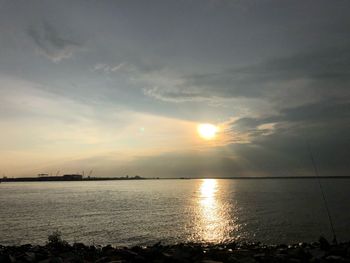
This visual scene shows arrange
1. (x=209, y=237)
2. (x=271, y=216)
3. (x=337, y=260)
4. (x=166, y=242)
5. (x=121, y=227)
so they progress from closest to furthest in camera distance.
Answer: (x=337, y=260)
(x=166, y=242)
(x=209, y=237)
(x=121, y=227)
(x=271, y=216)

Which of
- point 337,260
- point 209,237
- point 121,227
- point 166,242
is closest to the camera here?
point 337,260

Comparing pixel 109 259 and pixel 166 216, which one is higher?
pixel 166 216

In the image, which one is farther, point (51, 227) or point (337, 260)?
point (51, 227)

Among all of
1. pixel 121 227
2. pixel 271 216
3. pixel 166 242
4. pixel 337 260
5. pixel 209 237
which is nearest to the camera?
pixel 337 260

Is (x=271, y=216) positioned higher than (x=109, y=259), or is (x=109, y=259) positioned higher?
(x=271, y=216)

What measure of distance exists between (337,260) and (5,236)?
1564 inches

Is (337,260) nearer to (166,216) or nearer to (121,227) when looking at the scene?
(121,227)

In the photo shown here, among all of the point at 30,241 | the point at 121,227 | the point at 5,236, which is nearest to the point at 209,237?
the point at 121,227

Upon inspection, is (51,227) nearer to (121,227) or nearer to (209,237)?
(121,227)

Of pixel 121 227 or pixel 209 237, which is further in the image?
pixel 121 227

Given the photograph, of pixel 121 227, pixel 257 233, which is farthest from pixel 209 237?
pixel 121 227

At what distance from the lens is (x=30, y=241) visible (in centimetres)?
3969

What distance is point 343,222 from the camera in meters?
53.4

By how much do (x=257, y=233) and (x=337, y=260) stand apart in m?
28.4
